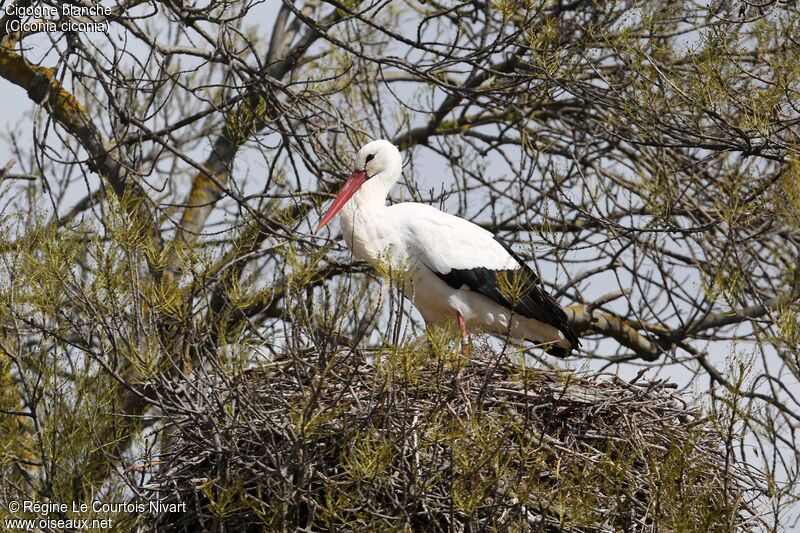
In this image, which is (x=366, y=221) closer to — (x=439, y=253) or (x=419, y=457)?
(x=439, y=253)

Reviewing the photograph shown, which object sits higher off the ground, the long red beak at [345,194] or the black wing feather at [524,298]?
the long red beak at [345,194]

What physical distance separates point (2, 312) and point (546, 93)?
269cm

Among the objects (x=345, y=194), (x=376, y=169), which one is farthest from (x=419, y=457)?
(x=376, y=169)

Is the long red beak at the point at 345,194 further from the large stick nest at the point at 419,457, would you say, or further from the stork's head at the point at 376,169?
the large stick nest at the point at 419,457

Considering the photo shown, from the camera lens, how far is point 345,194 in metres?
6.25

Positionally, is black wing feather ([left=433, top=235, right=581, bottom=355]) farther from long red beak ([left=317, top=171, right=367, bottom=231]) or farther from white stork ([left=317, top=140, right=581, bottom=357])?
long red beak ([left=317, top=171, right=367, bottom=231])

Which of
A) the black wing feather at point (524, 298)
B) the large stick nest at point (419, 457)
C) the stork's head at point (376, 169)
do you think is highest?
the stork's head at point (376, 169)

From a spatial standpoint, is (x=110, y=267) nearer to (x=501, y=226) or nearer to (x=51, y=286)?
(x=51, y=286)

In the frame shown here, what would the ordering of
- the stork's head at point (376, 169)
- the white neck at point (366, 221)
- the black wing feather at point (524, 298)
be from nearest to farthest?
the white neck at point (366, 221) < the black wing feather at point (524, 298) < the stork's head at point (376, 169)

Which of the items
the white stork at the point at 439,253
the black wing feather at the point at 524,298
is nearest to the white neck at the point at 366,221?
the white stork at the point at 439,253

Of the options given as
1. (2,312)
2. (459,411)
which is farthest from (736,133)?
(2,312)

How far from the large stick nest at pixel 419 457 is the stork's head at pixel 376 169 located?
1.49 metres

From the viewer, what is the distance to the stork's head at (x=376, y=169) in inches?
248

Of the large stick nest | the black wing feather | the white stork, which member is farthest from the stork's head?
the large stick nest
